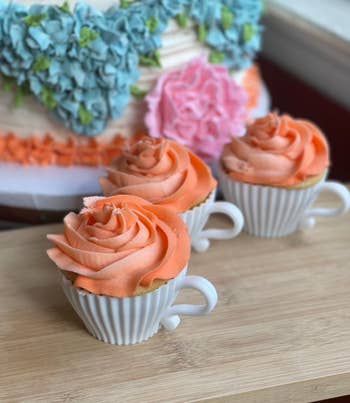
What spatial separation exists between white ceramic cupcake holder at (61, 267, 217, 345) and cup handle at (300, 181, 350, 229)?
35 centimetres

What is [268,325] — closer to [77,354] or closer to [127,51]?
[77,354]

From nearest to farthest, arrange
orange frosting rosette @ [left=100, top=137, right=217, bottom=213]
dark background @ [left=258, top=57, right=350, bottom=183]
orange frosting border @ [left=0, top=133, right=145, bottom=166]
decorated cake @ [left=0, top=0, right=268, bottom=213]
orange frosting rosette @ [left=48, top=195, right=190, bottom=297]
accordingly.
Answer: orange frosting rosette @ [left=48, top=195, right=190, bottom=297], orange frosting rosette @ [left=100, top=137, right=217, bottom=213], decorated cake @ [left=0, top=0, right=268, bottom=213], orange frosting border @ [left=0, top=133, right=145, bottom=166], dark background @ [left=258, top=57, right=350, bottom=183]

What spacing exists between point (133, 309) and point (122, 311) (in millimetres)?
14

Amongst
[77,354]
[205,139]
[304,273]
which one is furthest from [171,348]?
[205,139]

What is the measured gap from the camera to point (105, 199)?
2.97 feet

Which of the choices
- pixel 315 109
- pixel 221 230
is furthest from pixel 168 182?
pixel 315 109

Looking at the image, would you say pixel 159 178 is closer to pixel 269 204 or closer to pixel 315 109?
pixel 269 204

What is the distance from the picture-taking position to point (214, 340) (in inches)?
36.3

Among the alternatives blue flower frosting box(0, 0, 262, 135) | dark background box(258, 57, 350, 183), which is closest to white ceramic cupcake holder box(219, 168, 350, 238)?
blue flower frosting box(0, 0, 262, 135)

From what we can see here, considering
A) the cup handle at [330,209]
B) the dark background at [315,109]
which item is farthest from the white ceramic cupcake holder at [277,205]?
the dark background at [315,109]

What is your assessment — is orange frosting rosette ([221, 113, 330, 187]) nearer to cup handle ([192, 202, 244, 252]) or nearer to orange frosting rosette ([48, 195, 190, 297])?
cup handle ([192, 202, 244, 252])

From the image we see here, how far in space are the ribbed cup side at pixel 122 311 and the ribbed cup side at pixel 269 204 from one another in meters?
0.28

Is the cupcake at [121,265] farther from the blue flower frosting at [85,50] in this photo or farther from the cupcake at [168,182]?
the blue flower frosting at [85,50]

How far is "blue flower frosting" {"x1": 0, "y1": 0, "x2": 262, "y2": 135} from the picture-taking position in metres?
1.11
